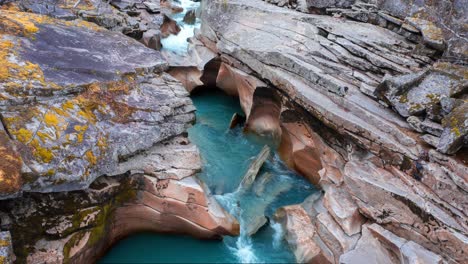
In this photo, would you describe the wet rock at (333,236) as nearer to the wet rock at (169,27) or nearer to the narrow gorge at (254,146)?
the narrow gorge at (254,146)

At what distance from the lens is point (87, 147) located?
8.88 meters

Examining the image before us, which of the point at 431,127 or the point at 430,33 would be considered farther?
the point at 430,33

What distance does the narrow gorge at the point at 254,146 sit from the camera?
337 inches

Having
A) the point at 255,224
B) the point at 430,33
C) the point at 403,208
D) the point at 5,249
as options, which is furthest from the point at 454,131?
Answer: the point at 5,249

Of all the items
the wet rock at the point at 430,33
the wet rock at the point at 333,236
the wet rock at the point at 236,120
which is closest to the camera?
the wet rock at the point at 333,236

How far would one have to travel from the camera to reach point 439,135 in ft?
30.4

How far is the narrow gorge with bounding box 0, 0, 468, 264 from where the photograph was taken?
856 cm

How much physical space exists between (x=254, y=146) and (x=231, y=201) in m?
3.54

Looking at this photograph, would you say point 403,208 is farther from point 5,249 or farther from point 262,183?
point 5,249

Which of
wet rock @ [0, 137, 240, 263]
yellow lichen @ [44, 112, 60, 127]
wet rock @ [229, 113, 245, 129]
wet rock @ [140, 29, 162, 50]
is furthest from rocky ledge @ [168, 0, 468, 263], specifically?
yellow lichen @ [44, 112, 60, 127]

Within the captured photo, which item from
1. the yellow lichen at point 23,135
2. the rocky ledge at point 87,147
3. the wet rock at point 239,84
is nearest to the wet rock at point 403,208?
the rocky ledge at point 87,147

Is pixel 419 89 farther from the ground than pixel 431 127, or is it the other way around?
pixel 419 89

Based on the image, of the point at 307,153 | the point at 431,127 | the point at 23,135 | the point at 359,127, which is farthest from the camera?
the point at 307,153

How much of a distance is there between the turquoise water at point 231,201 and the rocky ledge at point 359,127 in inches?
24.6
